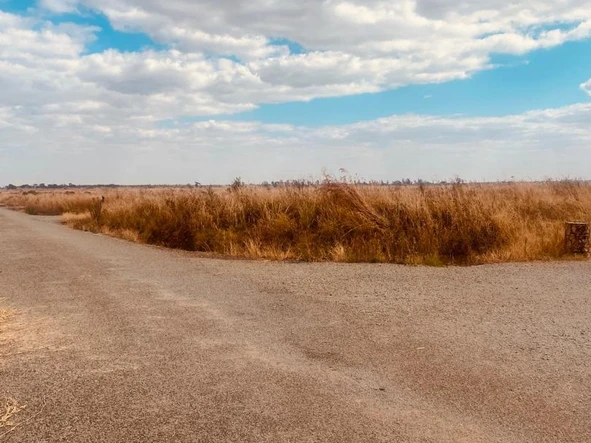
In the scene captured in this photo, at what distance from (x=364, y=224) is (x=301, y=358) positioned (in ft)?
29.5

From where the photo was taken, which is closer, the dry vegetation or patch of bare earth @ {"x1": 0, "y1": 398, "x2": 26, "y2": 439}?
patch of bare earth @ {"x1": 0, "y1": 398, "x2": 26, "y2": 439}

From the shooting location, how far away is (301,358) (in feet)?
19.1

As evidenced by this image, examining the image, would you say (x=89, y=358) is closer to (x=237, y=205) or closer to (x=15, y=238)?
(x=237, y=205)

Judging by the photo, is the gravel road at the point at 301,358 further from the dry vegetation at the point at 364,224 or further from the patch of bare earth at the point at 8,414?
the dry vegetation at the point at 364,224

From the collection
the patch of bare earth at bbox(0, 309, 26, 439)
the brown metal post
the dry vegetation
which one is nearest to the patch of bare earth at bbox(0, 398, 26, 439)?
the patch of bare earth at bbox(0, 309, 26, 439)

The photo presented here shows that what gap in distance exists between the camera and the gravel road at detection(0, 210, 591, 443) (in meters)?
4.23

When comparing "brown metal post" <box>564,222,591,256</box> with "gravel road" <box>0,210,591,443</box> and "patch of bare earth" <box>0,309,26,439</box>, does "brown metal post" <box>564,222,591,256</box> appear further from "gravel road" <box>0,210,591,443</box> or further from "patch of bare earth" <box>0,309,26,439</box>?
"patch of bare earth" <box>0,309,26,439</box>

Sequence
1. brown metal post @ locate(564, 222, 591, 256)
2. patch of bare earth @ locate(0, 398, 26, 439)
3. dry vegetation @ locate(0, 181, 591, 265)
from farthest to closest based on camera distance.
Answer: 1. dry vegetation @ locate(0, 181, 591, 265)
2. brown metal post @ locate(564, 222, 591, 256)
3. patch of bare earth @ locate(0, 398, 26, 439)

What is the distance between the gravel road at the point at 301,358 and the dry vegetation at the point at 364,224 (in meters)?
2.76

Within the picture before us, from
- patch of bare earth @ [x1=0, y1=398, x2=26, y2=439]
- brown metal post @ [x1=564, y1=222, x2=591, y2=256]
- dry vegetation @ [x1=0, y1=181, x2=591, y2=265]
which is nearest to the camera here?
patch of bare earth @ [x1=0, y1=398, x2=26, y2=439]

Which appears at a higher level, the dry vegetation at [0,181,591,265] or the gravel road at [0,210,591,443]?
the dry vegetation at [0,181,591,265]

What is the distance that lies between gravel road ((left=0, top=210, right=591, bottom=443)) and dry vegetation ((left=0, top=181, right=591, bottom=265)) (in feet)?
9.04

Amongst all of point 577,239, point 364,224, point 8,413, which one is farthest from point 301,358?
point 577,239

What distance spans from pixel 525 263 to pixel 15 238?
671 inches
